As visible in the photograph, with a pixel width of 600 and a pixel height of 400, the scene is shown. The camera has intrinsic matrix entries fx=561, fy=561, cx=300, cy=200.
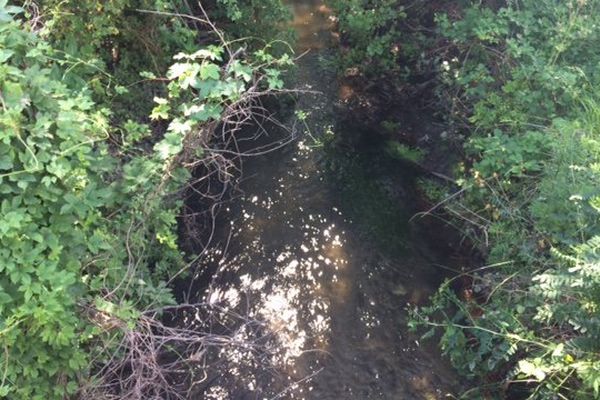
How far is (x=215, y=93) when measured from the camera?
338 cm

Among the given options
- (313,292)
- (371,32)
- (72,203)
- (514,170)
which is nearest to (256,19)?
(371,32)

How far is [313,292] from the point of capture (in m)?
4.47

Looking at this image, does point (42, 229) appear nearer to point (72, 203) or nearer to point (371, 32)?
point (72, 203)

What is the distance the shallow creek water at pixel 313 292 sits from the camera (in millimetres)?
3910

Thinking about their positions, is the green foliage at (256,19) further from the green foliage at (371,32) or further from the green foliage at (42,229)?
the green foliage at (42,229)

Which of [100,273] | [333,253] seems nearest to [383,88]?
[333,253]

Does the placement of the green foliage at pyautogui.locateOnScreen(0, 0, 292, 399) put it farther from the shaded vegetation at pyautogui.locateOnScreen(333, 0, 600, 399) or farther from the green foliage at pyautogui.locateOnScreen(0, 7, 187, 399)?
the shaded vegetation at pyautogui.locateOnScreen(333, 0, 600, 399)

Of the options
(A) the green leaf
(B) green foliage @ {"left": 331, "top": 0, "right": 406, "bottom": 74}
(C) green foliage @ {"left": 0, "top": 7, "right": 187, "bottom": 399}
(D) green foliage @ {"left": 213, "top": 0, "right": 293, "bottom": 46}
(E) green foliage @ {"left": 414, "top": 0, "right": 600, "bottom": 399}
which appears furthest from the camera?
(B) green foliage @ {"left": 331, "top": 0, "right": 406, "bottom": 74}

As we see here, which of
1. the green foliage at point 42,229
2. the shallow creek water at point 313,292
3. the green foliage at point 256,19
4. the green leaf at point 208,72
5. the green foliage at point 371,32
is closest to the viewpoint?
the green foliage at point 42,229

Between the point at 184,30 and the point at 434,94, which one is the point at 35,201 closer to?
the point at 184,30

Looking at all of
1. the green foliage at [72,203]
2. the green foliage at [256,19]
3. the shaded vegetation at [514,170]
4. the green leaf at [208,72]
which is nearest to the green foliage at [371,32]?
the shaded vegetation at [514,170]

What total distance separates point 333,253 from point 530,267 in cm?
163

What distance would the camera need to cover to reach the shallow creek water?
154 inches

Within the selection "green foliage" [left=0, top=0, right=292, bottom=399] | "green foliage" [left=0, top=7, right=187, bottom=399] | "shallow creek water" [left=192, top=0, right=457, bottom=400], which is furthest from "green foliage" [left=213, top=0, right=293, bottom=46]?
"green foliage" [left=0, top=7, right=187, bottom=399]
